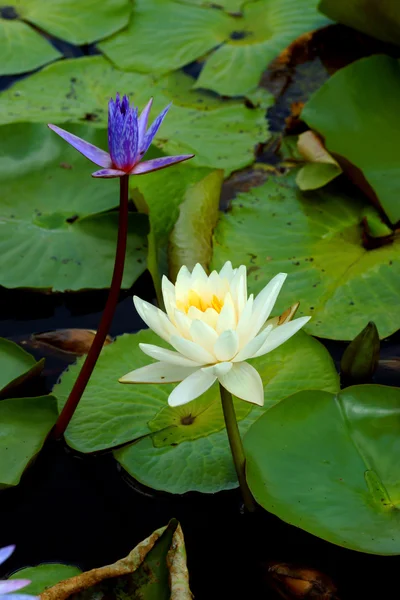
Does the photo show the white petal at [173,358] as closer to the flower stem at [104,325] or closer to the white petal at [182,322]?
the white petal at [182,322]

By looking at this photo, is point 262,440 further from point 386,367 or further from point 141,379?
point 386,367

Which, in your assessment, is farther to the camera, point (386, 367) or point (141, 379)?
point (386, 367)

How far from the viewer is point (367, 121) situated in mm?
2699

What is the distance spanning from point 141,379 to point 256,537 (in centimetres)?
56

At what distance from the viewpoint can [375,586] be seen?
1550 millimetres

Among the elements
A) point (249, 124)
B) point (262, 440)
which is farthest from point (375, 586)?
point (249, 124)

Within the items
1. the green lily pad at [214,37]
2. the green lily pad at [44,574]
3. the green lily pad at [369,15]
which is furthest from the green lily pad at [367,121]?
the green lily pad at [44,574]

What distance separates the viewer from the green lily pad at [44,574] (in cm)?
148

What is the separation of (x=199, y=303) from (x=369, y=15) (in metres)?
2.30

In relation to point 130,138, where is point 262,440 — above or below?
below

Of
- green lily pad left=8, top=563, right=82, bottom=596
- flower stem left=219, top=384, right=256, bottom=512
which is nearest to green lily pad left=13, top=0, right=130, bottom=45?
flower stem left=219, top=384, right=256, bottom=512

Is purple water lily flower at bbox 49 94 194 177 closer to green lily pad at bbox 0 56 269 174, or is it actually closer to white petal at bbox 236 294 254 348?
white petal at bbox 236 294 254 348

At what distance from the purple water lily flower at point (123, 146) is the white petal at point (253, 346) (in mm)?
421

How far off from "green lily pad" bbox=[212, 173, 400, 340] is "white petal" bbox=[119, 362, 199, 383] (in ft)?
2.65
